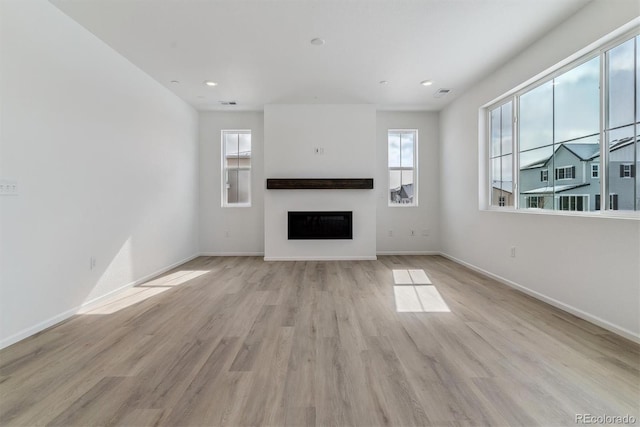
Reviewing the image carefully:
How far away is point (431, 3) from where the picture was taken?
2383mm

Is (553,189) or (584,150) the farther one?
(553,189)

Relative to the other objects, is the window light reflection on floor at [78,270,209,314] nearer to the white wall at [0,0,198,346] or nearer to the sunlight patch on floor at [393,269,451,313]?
the white wall at [0,0,198,346]

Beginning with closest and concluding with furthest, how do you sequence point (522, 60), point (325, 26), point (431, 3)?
1. point (431, 3)
2. point (325, 26)
3. point (522, 60)

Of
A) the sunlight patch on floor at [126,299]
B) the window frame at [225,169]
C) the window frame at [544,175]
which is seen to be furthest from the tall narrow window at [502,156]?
the sunlight patch on floor at [126,299]

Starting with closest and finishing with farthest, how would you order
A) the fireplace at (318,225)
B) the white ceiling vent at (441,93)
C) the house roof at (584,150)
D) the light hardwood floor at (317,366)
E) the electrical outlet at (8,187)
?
the light hardwood floor at (317,366) → the electrical outlet at (8,187) → the house roof at (584,150) → the white ceiling vent at (441,93) → the fireplace at (318,225)

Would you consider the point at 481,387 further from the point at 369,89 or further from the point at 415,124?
the point at 415,124

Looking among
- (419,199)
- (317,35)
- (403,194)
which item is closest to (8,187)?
(317,35)

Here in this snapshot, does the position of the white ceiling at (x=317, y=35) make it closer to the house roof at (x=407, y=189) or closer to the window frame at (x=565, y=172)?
the window frame at (x=565, y=172)

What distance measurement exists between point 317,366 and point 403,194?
450cm

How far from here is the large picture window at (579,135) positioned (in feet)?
7.09

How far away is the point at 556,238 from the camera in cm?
270

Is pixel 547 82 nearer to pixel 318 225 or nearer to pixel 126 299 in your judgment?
pixel 318 225

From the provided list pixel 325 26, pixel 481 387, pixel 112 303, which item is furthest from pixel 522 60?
pixel 112 303

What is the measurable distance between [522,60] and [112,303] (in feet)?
17.6
